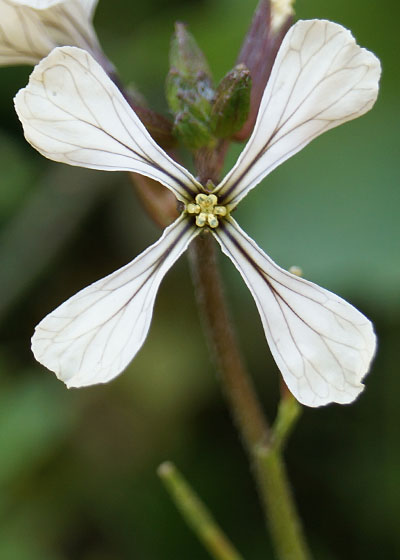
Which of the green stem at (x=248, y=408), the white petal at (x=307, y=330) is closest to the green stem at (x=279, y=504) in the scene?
the green stem at (x=248, y=408)

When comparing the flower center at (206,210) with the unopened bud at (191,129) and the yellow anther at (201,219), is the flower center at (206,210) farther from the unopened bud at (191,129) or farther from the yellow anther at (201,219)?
the unopened bud at (191,129)

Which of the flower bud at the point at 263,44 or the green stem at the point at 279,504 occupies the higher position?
the flower bud at the point at 263,44

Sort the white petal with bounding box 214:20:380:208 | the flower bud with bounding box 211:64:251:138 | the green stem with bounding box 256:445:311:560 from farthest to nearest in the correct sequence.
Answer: the green stem with bounding box 256:445:311:560, the flower bud with bounding box 211:64:251:138, the white petal with bounding box 214:20:380:208

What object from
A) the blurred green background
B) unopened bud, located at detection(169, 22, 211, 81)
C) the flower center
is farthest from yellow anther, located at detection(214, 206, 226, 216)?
the blurred green background

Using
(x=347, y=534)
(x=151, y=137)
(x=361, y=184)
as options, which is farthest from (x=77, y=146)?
(x=347, y=534)

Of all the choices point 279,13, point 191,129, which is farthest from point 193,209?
point 279,13

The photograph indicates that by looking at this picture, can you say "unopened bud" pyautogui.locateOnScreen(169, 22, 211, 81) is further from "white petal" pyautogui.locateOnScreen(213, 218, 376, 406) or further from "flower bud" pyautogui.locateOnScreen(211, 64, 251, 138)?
"white petal" pyautogui.locateOnScreen(213, 218, 376, 406)

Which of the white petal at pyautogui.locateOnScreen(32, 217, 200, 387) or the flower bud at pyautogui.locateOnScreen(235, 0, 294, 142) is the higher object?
the flower bud at pyautogui.locateOnScreen(235, 0, 294, 142)
